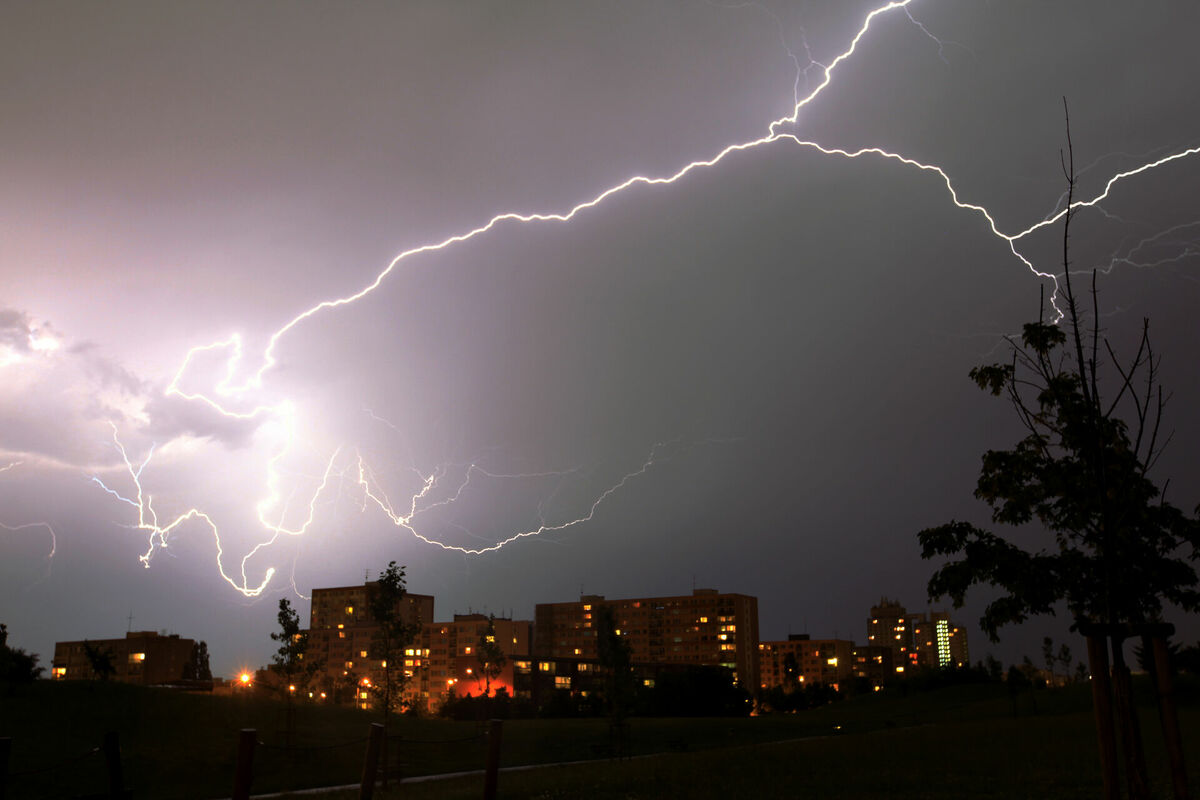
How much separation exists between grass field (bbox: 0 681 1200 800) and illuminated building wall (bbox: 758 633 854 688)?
4863 inches

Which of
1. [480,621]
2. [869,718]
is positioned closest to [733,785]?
[869,718]

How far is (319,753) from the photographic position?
91.7 ft

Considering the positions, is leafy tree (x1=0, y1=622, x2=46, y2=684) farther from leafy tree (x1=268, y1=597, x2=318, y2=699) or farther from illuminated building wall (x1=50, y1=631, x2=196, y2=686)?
illuminated building wall (x1=50, y1=631, x2=196, y2=686)

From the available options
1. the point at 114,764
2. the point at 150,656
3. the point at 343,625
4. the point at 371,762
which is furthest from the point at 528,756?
the point at 343,625

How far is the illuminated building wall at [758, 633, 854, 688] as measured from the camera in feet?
540

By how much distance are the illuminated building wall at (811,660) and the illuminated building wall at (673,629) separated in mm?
16063

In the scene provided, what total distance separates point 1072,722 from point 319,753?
27099 millimetres

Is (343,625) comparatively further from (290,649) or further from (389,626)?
(389,626)

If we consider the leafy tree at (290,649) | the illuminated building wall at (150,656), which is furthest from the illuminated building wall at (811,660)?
the leafy tree at (290,649)

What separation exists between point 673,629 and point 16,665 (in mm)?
126446

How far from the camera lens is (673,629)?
152 meters

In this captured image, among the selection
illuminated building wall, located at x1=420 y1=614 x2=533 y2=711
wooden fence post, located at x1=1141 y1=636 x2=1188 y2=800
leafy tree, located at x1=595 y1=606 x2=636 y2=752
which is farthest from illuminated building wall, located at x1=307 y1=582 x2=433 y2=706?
wooden fence post, located at x1=1141 y1=636 x2=1188 y2=800

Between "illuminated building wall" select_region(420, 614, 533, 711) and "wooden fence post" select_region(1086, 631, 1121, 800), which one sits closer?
"wooden fence post" select_region(1086, 631, 1121, 800)

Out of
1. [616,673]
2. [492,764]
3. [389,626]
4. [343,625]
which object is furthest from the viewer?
[343,625]
